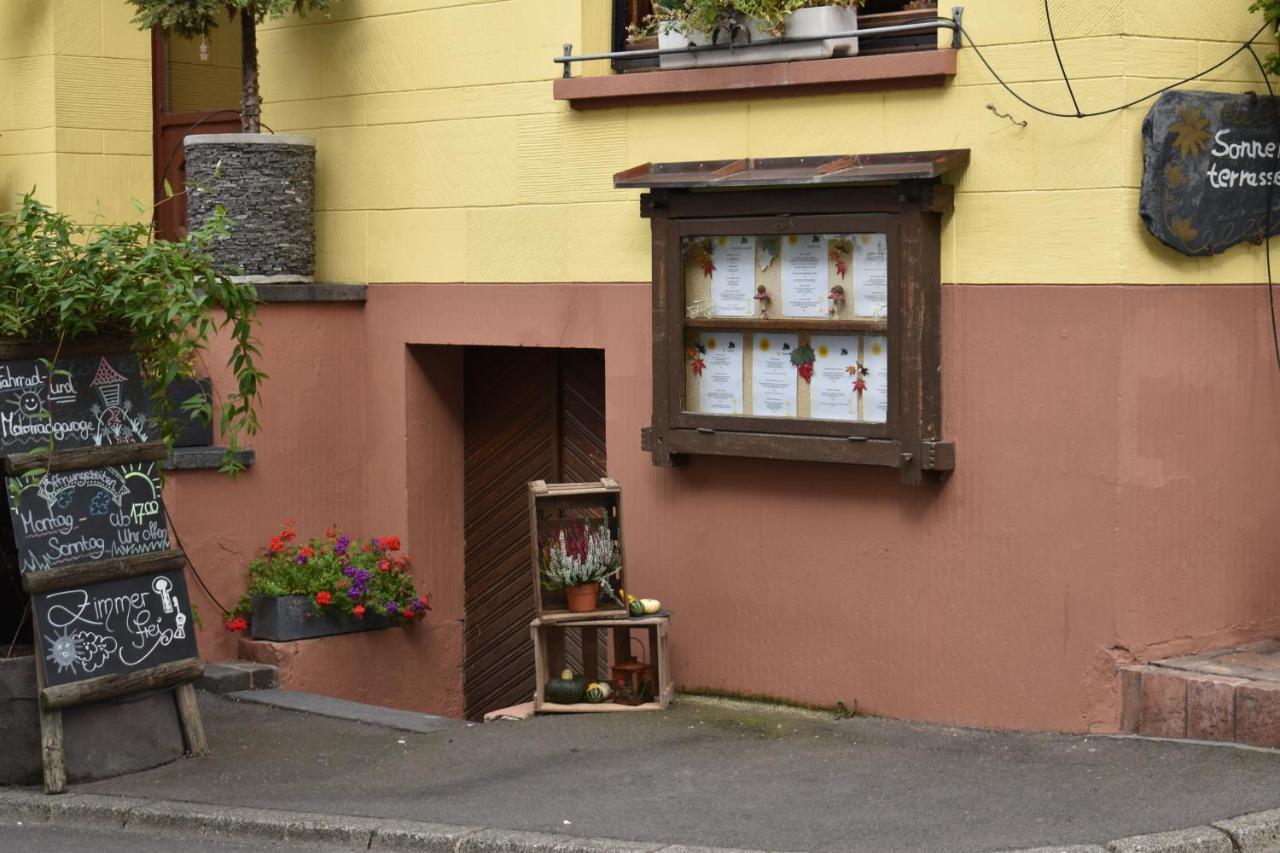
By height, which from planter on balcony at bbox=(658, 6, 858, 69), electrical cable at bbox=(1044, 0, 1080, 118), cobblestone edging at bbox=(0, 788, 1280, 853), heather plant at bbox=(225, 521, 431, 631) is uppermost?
planter on balcony at bbox=(658, 6, 858, 69)

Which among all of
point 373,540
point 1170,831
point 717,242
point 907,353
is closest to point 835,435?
point 907,353

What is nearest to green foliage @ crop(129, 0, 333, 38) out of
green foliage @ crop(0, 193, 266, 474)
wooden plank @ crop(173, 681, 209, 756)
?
green foliage @ crop(0, 193, 266, 474)

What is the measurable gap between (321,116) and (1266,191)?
5243 mm

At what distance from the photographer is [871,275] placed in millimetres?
8266

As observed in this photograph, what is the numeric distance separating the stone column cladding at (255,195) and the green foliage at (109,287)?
243cm

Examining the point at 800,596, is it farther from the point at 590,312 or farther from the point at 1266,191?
the point at 1266,191

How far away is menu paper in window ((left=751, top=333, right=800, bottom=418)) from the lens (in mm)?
8594

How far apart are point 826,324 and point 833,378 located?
244 mm

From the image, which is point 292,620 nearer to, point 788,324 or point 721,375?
point 721,375

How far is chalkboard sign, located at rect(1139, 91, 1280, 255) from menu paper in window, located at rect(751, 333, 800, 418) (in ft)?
5.72

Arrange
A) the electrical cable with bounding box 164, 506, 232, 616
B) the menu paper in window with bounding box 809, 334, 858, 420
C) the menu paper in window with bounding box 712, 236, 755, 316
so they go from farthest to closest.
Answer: the electrical cable with bounding box 164, 506, 232, 616, the menu paper in window with bounding box 712, 236, 755, 316, the menu paper in window with bounding box 809, 334, 858, 420

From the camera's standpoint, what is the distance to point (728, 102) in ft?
28.9

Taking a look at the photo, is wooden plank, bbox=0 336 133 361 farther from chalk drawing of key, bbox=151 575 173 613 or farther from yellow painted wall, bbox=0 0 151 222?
yellow painted wall, bbox=0 0 151 222

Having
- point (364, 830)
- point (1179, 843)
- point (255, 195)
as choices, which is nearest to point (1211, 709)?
point (1179, 843)
